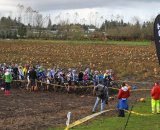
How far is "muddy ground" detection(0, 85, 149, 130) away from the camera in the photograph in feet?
A: 64.0

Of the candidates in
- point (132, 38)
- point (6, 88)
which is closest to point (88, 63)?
point (6, 88)

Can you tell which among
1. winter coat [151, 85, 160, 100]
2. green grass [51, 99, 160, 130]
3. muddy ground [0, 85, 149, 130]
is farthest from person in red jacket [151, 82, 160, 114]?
muddy ground [0, 85, 149, 130]

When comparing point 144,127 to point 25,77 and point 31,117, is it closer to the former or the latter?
point 31,117

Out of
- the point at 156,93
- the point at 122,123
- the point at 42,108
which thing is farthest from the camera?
the point at 42,108

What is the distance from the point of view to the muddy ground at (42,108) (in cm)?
1950

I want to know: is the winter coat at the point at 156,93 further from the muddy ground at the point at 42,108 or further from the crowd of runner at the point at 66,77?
the crowd of runner at the point at 66,77

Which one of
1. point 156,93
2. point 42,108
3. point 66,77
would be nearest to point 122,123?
point 156,93

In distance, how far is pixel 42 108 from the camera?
24516 millimetres

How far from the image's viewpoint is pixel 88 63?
51.9m

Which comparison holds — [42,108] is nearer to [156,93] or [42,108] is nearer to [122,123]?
[156,93]

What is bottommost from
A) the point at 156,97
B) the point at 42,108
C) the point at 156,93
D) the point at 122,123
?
the point at 42,108

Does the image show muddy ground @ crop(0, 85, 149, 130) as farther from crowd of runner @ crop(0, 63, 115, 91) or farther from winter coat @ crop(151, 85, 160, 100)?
winter coat @ crop(151, 85, 160, 100)

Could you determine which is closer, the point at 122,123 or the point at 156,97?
the point at 122,123

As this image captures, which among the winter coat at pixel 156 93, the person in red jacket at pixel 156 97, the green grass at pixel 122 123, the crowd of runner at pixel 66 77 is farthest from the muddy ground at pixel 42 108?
the winter coat at pixel 156 93
